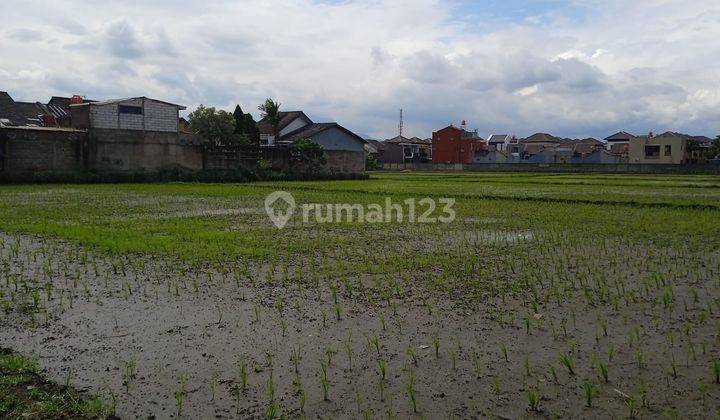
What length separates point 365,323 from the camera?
4.58m

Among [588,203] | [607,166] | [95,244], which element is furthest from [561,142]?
[95,244]

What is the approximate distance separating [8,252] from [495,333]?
6.77 meters

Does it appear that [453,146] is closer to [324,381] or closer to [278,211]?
[278,211]

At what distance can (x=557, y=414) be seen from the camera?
305 centimetres

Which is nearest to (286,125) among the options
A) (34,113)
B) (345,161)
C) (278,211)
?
(345,161)

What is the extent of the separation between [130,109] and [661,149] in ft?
169

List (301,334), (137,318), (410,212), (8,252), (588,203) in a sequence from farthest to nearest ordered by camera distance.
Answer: (588,203)
(410,212)
(8,252)
(137,318)
(301,334)

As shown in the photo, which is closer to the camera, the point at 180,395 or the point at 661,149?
the point at 180,395

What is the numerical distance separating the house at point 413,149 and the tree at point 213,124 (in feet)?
112

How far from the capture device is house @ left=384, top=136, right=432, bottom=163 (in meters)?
68.5

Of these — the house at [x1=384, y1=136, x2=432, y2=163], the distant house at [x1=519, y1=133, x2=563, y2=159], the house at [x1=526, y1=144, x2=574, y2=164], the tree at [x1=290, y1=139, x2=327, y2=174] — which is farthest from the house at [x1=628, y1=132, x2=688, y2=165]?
the tree at [x1=290, y1=139, x2=327, y2=174]

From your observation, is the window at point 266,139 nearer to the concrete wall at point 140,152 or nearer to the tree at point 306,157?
the tree at point 306,157

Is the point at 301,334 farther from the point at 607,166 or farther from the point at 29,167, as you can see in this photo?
the point at 607,166

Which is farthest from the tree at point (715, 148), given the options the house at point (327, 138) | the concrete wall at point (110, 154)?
the concrete wall at point (110, 154)
